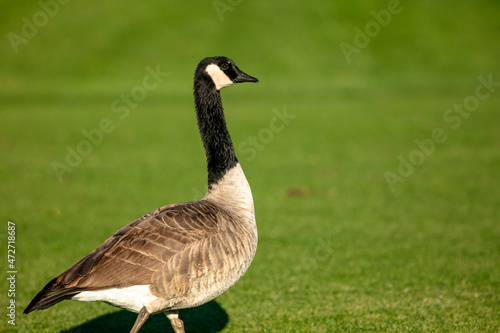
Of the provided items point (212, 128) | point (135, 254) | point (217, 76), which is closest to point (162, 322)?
point (135, 254)

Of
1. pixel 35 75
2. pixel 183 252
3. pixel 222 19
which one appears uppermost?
pixel 222 19

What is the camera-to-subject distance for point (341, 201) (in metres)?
10.2

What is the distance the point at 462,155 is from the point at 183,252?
35.6 feet

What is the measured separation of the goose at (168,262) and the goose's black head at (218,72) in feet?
3.60

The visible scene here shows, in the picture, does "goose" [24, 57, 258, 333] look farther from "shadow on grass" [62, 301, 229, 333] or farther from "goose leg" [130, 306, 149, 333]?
"shadow on grass" [62, 301, 229, 333]

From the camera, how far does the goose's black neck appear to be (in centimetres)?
495

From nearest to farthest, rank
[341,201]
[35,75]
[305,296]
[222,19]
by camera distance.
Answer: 1. [305,296]
2. [341,201]
3. [35,75]
4. [222,19]

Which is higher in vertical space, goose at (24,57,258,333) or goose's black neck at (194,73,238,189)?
goose's black neck at (194,73,238,189)

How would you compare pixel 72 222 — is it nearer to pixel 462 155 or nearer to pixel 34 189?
pixel 34 189

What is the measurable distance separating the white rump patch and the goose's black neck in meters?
1.35

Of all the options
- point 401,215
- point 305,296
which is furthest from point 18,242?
point 401,215

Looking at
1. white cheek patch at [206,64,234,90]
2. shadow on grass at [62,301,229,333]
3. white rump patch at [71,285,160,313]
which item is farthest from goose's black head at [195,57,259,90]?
shadow on grass at [62,301,229,333]

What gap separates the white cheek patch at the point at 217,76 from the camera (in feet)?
16.5

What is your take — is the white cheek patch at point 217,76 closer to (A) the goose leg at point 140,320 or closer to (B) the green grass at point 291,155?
(A) the goose leg at point 140,320
